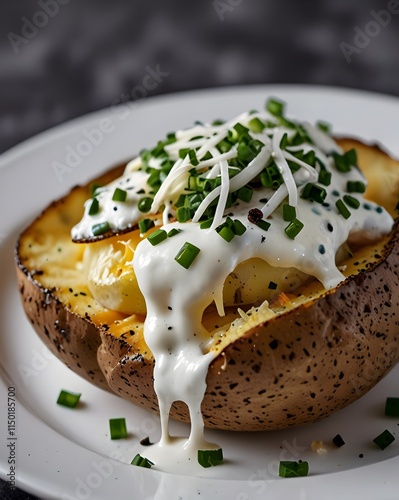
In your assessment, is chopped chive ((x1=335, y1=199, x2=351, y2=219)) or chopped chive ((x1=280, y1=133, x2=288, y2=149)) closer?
chopped chive ((x1=335, y1=199, x2=351, y2=219))

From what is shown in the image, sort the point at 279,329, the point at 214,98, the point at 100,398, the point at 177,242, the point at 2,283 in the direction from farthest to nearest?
the point at 214,98 < the point at 2,283 < the point at 100,398 < the point at 177,242 < the point at 279,329

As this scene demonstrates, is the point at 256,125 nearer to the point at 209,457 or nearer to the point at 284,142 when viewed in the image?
the point at 284,142

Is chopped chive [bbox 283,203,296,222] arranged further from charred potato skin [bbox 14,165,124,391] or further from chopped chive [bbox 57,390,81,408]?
chopped chive [bbox 57,390,81,408]

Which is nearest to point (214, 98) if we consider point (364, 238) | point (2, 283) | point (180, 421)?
point (2, 283)

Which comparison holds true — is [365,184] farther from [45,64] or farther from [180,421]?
[45,64]
